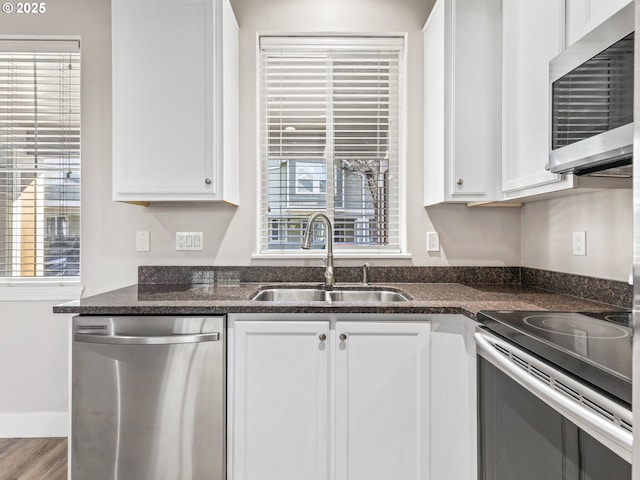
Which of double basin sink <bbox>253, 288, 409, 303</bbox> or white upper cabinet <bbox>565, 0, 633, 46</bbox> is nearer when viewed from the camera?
white upper cabinet <bbox>565, 0, 633, 46</bbox>

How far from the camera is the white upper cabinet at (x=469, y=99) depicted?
1857 mm

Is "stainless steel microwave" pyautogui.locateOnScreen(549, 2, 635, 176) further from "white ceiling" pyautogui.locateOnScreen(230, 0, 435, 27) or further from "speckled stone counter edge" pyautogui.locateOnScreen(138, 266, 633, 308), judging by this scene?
"white ceiling" pyautogui.locateOnScreen(230, 0, 435, 27)

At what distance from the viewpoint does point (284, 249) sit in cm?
232

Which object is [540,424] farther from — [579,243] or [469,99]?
[469,99]

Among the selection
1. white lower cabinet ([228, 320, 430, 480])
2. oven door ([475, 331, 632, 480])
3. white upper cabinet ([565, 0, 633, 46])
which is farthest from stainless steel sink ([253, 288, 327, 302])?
white upper cabinet ([565, 0, 633, 46])

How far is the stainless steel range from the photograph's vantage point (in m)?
0.79

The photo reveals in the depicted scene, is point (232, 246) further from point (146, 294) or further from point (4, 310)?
point (4, 310)

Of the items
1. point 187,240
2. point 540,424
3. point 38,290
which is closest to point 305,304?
point 540,424

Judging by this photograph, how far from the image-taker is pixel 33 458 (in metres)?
2.03

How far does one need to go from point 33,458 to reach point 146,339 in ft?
4.05

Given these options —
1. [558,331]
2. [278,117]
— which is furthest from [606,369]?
[278,117]

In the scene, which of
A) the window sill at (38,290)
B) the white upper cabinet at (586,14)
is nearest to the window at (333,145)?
the white upper cabinet at (586,14)

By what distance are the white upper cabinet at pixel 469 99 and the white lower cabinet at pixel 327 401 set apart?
78 cm

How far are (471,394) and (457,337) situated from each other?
0.22 meters
